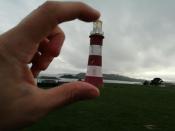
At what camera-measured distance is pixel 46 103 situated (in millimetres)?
1463

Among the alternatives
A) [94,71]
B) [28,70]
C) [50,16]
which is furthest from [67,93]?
[94,71]

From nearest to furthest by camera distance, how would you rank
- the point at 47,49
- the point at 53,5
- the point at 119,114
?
the point at 53,5
the point at 47,49
the point at 119,114

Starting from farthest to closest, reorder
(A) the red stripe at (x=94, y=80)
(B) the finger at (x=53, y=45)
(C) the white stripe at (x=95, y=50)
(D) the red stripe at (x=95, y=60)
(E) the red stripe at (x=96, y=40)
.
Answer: (E) the red stripe at (x=96, y=40)
(C) the white stripe at (x=95, y=50)
(D) the red stripe at (x=95, y=60)
(A) the red stripe at (x=94, y=80)
(B) the finger at (x=53, y=45)

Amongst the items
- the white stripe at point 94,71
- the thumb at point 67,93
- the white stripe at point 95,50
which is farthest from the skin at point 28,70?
the white stripe at point 95,50

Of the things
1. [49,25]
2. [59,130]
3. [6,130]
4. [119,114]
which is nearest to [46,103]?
[6,130]

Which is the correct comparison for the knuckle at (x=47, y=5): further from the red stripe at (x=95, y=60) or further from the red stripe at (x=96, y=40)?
the red stripe at (x=96, y=40)

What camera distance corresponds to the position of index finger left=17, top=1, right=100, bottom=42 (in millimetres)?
1387

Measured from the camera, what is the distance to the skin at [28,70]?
4.58 feet

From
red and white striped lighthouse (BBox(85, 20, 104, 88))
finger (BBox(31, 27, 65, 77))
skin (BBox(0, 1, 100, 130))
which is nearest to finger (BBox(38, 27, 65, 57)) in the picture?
finger (BBox(31, 27, 65, 77))

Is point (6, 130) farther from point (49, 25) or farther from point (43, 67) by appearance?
point (49, 25)

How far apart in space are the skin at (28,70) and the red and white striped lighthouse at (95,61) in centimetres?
3054

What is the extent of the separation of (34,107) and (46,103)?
49 millimetres

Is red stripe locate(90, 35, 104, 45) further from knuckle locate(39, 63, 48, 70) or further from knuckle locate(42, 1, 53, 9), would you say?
knuckle locate(42, 1, 53, 9)

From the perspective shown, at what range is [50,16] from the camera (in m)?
1.38
